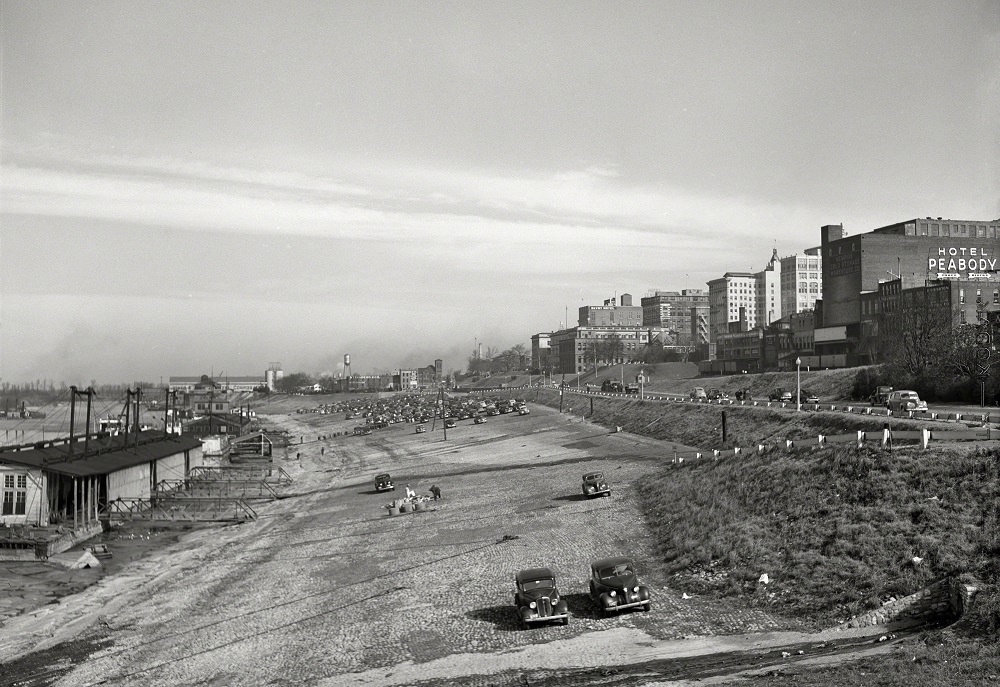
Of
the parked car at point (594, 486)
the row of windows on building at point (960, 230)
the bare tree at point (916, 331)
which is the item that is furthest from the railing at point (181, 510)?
the row of windows on building at point (960, 230)

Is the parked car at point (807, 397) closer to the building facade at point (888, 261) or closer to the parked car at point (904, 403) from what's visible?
the parked car at point (904, 403)

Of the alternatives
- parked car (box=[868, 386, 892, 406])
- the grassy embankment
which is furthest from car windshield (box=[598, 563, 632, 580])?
parked car (box=[868, 386, 892, 406])

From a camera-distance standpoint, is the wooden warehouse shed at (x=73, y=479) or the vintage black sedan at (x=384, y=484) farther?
the vintage black sedan at (x=384, y=484)

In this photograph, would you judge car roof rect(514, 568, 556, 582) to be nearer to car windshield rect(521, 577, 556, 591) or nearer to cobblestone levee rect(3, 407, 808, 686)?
car windshield rect(521, 577, 556, 591)

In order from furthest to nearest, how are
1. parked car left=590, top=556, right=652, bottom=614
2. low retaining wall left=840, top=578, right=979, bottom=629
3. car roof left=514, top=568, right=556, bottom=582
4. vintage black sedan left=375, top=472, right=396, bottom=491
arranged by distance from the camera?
vintage black sedan left=375, top=472, right=396, bottom=491
car roof left=514, top=568, right=556, bottom=582
parked car left=590, top=556, right=652, bottom=614
low retaining wall left=840, top=578, right=979, bottom=629

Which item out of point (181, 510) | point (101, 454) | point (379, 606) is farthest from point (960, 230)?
point (379, 606)

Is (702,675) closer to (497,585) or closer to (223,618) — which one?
(497,585)

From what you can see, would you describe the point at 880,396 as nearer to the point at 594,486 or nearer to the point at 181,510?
the point at 594,486

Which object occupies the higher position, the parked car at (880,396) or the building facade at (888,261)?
the building facade at (888,261)
